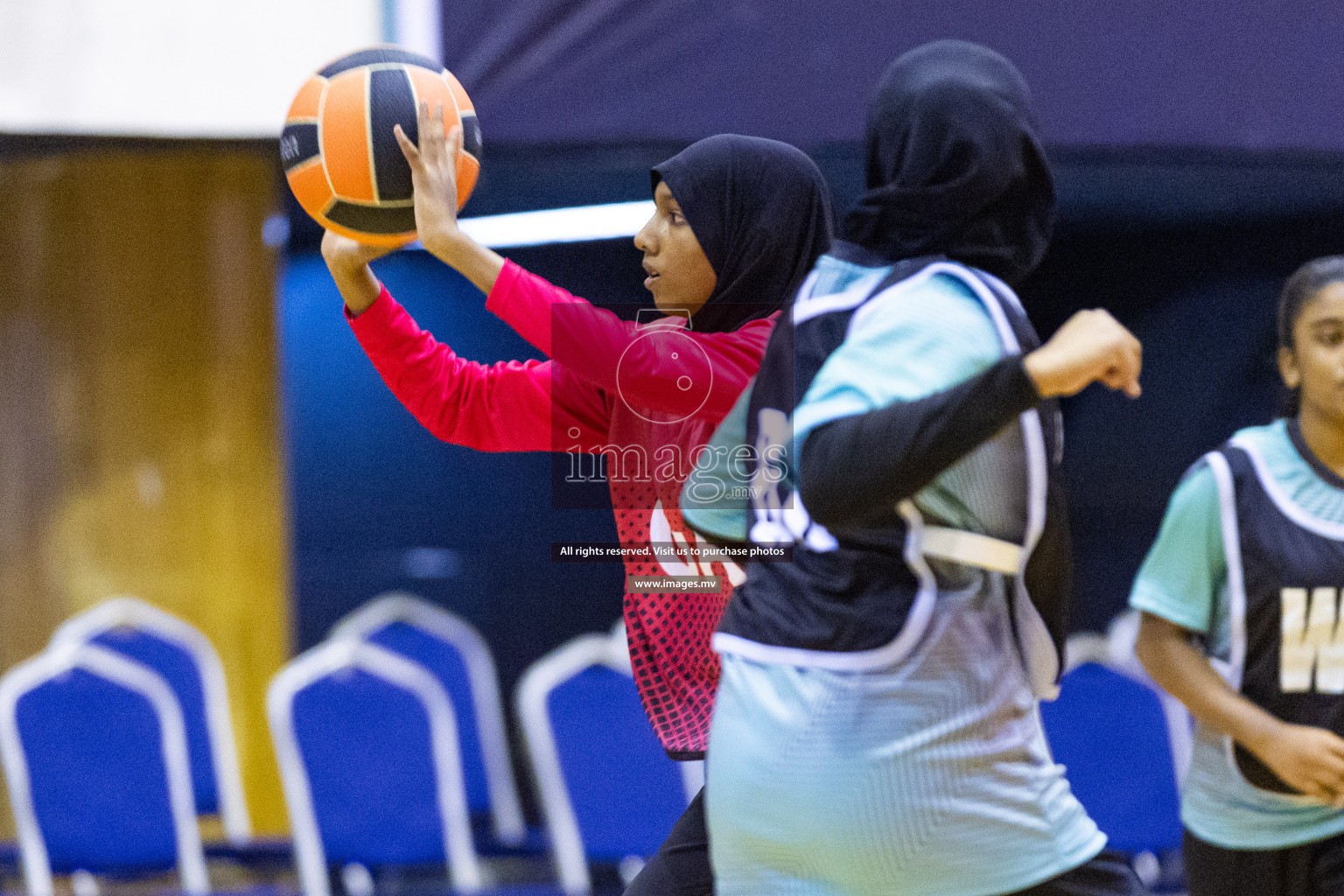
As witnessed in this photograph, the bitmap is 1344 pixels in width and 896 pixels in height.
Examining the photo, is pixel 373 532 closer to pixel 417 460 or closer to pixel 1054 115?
pixel 417 460

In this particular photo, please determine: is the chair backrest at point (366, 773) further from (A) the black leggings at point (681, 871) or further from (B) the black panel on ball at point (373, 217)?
(B) the black panel on ball at point (373, 217)

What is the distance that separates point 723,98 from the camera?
3252 millimetres

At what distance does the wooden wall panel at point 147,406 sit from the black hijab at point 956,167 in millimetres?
3965

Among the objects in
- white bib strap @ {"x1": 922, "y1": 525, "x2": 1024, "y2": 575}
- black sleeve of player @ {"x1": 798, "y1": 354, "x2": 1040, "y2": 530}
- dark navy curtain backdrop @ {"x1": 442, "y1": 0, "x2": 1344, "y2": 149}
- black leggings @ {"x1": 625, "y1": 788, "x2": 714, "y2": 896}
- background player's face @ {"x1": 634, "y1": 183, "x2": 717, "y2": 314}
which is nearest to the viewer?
black sleeve of player @ {"x1": 798, "y1": 354, "x2": 1040, "y2": 530}

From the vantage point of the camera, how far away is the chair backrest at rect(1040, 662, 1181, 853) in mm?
3652

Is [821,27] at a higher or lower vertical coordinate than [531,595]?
higher

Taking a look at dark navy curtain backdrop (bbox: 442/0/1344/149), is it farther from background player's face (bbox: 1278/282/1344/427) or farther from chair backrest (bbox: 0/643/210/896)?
chair backrest (bbox: 0/643/210/896)

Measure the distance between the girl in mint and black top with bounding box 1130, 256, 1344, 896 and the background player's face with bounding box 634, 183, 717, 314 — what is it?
98 cm

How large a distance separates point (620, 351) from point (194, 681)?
121 inches

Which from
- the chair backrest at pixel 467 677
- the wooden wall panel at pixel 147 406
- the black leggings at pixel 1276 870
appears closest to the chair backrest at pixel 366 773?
the chair backrest at pixel 467 677

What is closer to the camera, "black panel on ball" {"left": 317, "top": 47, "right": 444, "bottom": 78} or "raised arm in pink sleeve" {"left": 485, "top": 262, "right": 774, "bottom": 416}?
"raised arm in pink sleeve" {"left": 485, "top": 262, "right": 774, "bottom": 416}

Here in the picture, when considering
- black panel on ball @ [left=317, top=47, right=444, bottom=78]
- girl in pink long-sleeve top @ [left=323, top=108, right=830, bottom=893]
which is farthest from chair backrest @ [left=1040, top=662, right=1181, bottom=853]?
black panel on ball @ [left=317, top=47, right=444, bottom=78]

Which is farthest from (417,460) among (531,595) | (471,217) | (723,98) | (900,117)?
(900,117)

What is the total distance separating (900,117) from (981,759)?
653 mm
